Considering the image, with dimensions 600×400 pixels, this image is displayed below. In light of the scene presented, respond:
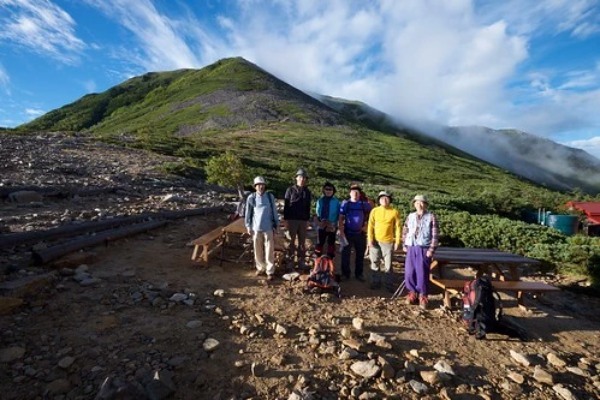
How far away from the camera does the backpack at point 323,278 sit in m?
7.25

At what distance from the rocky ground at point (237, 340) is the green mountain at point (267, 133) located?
1846 centimetres

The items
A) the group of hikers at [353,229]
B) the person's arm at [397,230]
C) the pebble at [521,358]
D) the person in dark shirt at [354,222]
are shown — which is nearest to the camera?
the pebble at [521,358]

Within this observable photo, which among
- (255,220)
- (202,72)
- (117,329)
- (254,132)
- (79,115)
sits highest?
(202,72)

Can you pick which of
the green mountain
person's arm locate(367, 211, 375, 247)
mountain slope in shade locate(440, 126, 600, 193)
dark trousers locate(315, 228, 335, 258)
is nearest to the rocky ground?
dark trousers locate(315, 228, 335, 258)

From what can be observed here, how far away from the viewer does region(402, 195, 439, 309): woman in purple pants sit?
7.15 m

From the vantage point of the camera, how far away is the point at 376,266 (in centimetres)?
805

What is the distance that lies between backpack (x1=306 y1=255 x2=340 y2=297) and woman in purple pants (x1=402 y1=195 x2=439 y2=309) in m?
1.40

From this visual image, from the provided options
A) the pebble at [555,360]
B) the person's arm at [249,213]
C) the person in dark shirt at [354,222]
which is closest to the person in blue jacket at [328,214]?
the person in dark shirt at [354,222]

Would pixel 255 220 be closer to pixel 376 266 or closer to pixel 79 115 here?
pixel 376 266

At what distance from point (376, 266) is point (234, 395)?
14.9ft

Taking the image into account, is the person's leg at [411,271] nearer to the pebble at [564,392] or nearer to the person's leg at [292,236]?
the person's leg at [292,236]

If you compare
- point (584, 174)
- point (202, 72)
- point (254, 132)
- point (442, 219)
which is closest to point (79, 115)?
point (202, 72)

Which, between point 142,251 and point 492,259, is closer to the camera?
point 492,259

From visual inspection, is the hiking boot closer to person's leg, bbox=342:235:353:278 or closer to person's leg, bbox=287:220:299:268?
person's leg, bbox=342:235:353:278
